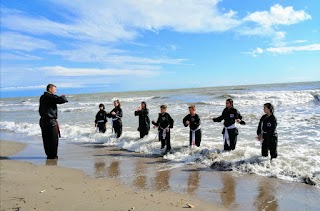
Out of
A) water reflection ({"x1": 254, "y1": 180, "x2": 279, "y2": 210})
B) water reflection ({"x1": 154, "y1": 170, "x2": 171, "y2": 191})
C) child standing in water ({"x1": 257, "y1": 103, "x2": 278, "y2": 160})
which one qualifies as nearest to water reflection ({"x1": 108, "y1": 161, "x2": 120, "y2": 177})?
water reflection ({"x1": 154, "y1": 170, "x2": 171, "y2": 191})

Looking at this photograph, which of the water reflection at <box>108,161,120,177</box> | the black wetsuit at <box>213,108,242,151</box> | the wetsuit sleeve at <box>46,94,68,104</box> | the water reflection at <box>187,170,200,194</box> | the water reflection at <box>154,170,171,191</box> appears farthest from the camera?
the black wetsuit at <box>213,108,242,151</box>

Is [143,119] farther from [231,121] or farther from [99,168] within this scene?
[99,168]

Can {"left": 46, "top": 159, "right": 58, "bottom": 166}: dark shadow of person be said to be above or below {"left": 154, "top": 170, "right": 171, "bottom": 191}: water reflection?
below

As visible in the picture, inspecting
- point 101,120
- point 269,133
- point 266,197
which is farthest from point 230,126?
point 101,120

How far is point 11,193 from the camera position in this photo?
508cm

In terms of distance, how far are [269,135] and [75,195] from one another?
4.40 meters

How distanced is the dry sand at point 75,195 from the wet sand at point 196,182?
0.18m

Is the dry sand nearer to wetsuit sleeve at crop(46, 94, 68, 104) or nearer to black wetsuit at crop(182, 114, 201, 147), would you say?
wetsuit sleeve at crop(46, 94, 68, 104)

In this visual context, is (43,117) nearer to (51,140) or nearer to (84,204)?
(51,140)

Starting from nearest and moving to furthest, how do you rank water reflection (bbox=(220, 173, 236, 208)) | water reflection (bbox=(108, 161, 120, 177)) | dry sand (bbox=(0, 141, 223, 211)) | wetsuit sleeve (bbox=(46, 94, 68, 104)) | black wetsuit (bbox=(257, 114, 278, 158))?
dry sand (bbox=(0, 141, 223, 211)) < water reflection (bbox=(220, 173, 236, 208)) < water reflection (bbox=(108, 161, 120, 177)) < black wetsuit (bbox=(257, 114, 278, 158)) < wetsuit sleeve (bbox=(46, 94, 68, 104))

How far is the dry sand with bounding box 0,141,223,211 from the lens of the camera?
450 cm

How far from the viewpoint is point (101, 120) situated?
12.4 meters

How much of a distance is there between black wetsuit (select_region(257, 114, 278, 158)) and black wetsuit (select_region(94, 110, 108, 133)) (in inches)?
265

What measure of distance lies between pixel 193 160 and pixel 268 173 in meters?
2.04
